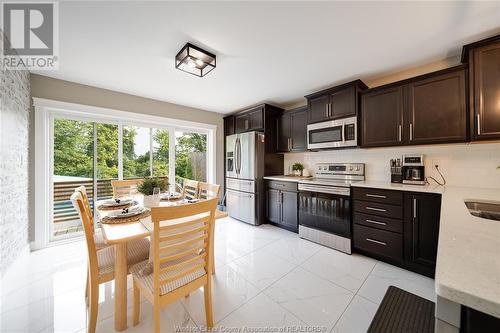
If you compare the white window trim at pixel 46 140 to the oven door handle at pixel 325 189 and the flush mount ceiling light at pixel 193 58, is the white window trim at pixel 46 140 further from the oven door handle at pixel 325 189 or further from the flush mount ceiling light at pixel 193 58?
the oven door handle at pixel 325 189

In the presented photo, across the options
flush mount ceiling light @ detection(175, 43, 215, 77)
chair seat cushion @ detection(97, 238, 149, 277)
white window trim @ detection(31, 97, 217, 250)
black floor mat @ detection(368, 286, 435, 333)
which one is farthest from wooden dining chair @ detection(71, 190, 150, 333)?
white window trim @ detection(31, 97, 217, 250)

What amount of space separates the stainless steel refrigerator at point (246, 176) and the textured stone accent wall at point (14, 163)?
9.87 ft

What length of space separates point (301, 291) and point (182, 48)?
2.71 meters

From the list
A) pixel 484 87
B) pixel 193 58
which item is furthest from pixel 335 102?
pixel 193 58

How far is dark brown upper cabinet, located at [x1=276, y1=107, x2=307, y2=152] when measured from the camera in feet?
11.6

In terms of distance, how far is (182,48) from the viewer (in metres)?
2.03

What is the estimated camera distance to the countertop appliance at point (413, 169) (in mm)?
2408

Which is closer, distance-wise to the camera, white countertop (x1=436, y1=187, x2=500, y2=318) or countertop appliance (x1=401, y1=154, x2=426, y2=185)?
white countertop (x1=436, y1=187, x2=500, y2=318)

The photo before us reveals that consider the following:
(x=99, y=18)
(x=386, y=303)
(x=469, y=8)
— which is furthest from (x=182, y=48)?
(x=386, y=303)

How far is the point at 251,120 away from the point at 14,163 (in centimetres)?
338

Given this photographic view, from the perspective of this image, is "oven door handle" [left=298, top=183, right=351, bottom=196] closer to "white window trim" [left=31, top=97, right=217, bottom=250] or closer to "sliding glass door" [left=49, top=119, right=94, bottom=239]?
"white window trim" [left=31, top=97, right=217, bottom=250]

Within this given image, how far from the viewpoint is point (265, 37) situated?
1.87m

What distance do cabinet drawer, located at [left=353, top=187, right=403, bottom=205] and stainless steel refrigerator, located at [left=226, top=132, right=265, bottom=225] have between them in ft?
5.68

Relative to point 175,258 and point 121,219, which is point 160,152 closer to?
point 121,219
